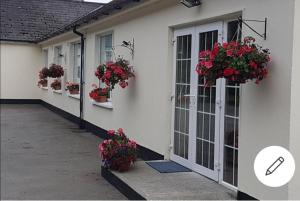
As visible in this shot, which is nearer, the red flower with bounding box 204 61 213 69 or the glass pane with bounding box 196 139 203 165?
the red flower with bounding box 204 61 213 69

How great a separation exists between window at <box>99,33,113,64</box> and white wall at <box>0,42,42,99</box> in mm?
10852

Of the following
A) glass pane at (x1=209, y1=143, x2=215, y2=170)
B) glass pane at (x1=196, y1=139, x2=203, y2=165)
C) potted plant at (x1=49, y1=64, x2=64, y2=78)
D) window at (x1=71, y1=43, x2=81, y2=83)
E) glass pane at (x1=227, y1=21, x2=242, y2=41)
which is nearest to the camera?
glass pane at (x1=227, y1=21, x2=242, y2=41)

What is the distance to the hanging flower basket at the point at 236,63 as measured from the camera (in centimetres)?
501

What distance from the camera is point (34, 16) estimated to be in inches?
955

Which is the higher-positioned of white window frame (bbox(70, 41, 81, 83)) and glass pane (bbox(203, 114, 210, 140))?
white window frame (bbox(70, 41, 81, 83))

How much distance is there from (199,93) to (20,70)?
17122mm

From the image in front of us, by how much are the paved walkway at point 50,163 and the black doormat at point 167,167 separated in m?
0.80

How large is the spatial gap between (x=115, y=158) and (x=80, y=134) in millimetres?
5843

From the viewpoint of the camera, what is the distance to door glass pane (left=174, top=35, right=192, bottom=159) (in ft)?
24.5

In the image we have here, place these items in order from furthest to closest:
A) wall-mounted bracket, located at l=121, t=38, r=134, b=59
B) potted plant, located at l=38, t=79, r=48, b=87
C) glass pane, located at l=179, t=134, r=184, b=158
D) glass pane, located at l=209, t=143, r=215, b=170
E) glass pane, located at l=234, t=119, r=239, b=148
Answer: potted plant, located at l=38, t=79, r=48, b=87 < wall-mounted bracket, located at l=121, t=38, r=134, b=59 < glass pane, located at l=179, t=134, r=184, b=158 < glass pane, located at l=209, t=143, r=215, b=170 < glass pane, located at l=234, t=119, r=239, b=148

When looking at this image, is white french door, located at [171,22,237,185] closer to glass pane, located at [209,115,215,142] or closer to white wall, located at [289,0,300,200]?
glass pane, located at [209,115,215,142]

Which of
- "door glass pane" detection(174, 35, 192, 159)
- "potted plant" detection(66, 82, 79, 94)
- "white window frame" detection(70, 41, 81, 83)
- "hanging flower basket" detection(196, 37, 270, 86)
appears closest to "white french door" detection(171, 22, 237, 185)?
"door glass pane" detection(174, 35, 192, 159)

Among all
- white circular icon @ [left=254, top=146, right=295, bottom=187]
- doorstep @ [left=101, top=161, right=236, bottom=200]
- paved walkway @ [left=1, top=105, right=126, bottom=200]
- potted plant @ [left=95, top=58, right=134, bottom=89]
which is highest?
potted plant @ [left=95, top=58, right=134, bottom=89]

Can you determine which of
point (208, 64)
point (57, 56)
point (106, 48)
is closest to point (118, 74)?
point (106, 48)
